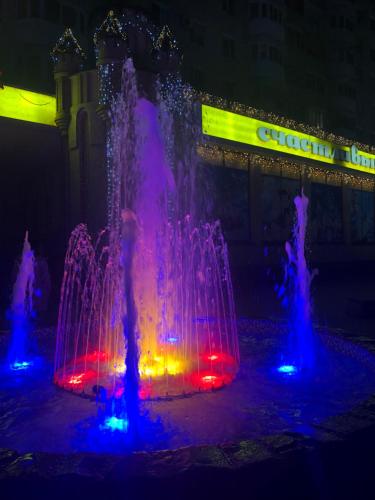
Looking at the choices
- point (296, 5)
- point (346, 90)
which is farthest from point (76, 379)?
point (346, 90)

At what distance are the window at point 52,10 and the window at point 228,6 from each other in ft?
35.6

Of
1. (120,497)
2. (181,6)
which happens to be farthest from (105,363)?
(181,6)

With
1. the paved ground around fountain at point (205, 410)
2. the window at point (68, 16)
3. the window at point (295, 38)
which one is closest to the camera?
the paved ground around fountain at point (205, 410)

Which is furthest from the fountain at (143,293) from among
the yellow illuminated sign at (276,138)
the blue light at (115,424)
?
the yellow illuminated sign at (276,138)

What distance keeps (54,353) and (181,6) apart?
2277cm

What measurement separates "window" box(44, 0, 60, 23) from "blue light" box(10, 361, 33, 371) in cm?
1794

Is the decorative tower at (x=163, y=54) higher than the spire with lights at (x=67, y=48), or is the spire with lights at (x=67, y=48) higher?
Answer: the spire with lights at (x=67, y=48)

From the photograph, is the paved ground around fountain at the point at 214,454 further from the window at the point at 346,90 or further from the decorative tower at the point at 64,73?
the window at the point at 346,90

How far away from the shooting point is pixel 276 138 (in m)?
24.1

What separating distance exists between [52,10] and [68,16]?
2.74 feet

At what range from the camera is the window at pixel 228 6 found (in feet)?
91.9

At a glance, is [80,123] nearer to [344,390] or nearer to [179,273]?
[179,273]

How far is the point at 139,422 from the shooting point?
15.8 feet

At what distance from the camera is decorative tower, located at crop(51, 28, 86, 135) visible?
17656 millimetres
